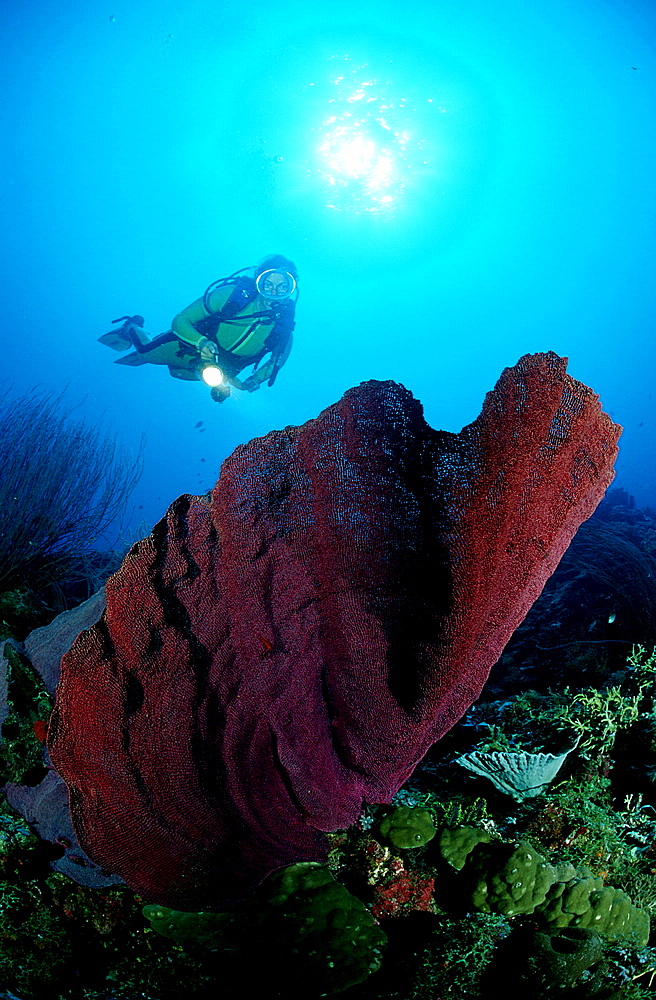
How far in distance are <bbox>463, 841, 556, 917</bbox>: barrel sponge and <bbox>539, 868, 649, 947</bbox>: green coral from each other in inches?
3.3

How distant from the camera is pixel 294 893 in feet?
7.46

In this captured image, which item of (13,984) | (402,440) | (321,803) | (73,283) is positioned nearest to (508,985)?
(321,803)

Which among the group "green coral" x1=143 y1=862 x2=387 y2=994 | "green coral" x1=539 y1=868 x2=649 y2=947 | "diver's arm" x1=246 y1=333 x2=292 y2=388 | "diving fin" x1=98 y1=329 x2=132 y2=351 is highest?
"diver's arm" x1=246 y1=333 x2=292 y2=388

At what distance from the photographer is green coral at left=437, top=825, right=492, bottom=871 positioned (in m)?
2.28

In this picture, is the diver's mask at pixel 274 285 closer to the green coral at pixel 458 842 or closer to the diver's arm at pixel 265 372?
the diver's arm at pixel 265 372

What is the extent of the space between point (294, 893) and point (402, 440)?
225 centimetres

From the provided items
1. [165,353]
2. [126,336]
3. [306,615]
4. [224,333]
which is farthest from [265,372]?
[306,615]

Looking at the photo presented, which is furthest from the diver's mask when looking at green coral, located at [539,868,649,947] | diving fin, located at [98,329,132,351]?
green coral, located at [539,868,649,947]

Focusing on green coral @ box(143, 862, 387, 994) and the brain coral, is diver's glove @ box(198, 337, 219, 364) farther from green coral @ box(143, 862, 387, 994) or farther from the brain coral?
green coral @ box(143, 862, 387, 994)

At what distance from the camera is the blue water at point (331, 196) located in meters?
35.0

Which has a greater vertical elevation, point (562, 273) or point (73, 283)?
point (562, 273)

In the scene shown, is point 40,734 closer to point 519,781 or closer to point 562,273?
point 519,781

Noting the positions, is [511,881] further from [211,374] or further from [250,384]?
[250,384]

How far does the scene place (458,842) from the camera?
2316mm
